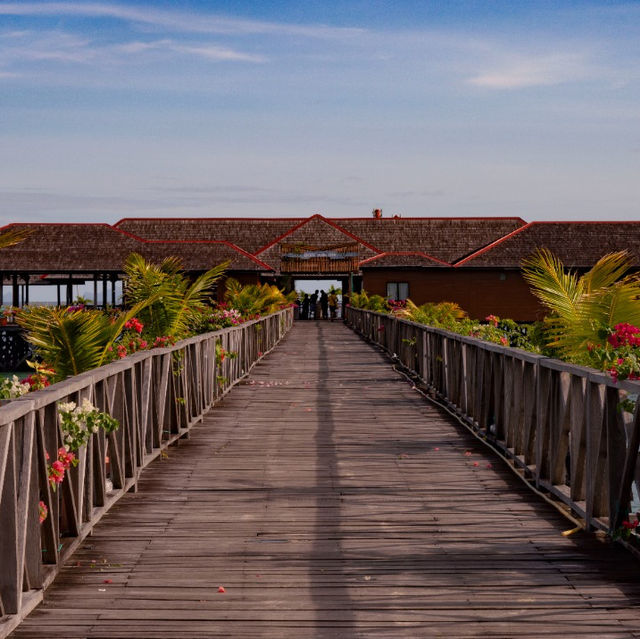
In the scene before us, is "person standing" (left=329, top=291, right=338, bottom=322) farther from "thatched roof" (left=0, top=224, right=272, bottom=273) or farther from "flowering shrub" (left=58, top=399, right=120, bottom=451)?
"flowering shrub" (left=58, top=399, right=120, bottom=451)

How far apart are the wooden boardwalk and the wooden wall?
39.1 metres

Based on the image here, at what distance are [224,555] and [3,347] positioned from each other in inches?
1517

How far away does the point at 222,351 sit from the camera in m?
12.7

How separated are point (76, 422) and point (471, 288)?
43807 mm

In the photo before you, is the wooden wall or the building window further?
the building window

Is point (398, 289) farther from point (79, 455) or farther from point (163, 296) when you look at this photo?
point (79, 455)

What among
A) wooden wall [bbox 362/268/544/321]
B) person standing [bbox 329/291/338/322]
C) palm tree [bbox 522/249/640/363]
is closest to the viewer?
palm tree [bbox 522/249/640/363]

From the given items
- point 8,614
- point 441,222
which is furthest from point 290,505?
point 441,222

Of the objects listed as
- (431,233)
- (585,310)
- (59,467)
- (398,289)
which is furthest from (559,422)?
(431,233)

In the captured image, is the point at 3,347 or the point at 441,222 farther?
the point at 441,222

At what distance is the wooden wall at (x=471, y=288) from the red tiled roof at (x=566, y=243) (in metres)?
0.81

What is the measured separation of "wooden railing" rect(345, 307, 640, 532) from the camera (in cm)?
507

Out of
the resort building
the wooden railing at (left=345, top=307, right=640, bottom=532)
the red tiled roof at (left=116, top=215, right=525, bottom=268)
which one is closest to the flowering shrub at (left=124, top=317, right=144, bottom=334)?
the wooden railing at (left=345, top=307, right=640, bottom=532)

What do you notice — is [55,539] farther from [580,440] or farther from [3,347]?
[3,347]
